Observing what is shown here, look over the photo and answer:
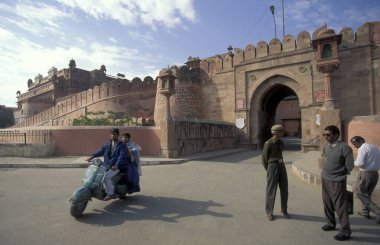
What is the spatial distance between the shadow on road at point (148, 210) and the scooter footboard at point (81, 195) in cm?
27

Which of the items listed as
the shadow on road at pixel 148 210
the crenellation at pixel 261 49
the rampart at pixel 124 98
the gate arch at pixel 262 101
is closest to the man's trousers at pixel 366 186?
the shadow on road at pixel 148 210

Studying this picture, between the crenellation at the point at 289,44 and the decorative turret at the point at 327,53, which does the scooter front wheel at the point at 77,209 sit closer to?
the decorative turret at the point at 327,53

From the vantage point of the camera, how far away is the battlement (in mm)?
14242

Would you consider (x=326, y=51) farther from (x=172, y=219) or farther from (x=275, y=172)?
(x=172, y=219)

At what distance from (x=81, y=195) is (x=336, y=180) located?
345cm

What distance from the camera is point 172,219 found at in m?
3.87

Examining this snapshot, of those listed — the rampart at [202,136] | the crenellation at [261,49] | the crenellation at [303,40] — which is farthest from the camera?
the crenellation at [261,49]

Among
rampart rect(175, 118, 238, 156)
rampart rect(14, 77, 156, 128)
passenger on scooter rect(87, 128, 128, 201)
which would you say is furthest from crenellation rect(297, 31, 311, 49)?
passenger on scooter rect(87, 128, 128, 201)

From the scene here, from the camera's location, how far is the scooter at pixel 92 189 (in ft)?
12.8

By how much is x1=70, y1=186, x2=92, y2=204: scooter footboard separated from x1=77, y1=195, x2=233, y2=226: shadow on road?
27 cm

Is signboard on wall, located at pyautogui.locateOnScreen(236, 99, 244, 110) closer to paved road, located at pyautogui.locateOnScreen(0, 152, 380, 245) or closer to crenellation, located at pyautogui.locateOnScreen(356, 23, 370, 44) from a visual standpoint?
crenellation, located at pyautogui.locateOnScreen(356, 23, 370, 44)

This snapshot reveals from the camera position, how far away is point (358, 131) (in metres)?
6.20

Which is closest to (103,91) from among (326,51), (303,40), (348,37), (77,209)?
(303,40)

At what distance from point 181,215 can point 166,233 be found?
28.6 inches
